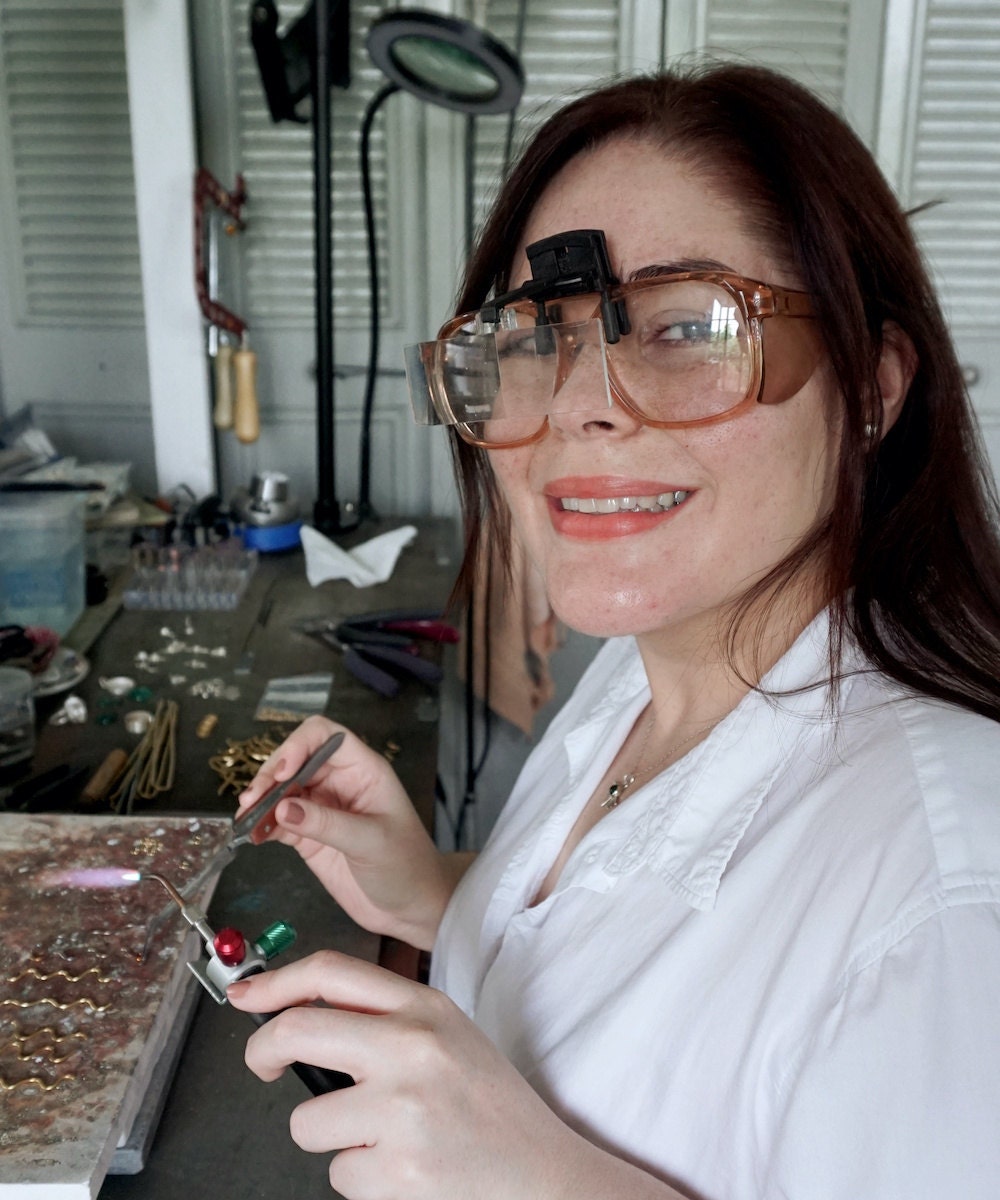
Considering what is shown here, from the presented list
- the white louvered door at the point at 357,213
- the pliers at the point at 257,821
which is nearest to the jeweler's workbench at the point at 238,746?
the pliers at the point at 257,821

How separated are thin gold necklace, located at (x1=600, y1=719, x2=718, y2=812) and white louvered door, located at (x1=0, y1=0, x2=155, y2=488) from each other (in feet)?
6.61

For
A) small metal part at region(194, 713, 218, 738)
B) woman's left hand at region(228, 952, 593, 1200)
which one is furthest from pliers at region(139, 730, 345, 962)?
small metal part at region(194, 713, 218, 738)

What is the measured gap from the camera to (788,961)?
70 centimetres

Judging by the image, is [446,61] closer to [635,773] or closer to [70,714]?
[70,714]

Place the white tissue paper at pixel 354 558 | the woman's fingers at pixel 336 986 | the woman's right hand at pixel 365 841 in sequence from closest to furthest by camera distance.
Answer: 1. the woman's fingers at pixel 336 986
2. the woman's right hand at pixel 365 841
3. the white tissue paper at pixel 354 558

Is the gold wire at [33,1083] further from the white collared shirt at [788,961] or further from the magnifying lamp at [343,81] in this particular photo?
the magnifying lamp at [343,81]

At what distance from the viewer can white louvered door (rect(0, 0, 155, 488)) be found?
8.52 ft

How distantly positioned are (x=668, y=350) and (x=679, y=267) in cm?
7

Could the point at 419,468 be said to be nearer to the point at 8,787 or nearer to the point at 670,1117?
the point at 8,787

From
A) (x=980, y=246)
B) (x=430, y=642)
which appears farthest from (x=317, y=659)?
(x=980, y=246)

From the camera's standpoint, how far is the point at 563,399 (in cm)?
98

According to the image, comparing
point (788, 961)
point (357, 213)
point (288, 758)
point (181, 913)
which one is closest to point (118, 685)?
point (288, 758)

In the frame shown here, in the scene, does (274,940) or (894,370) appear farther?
(894,370)

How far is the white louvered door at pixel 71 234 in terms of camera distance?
260 cm
